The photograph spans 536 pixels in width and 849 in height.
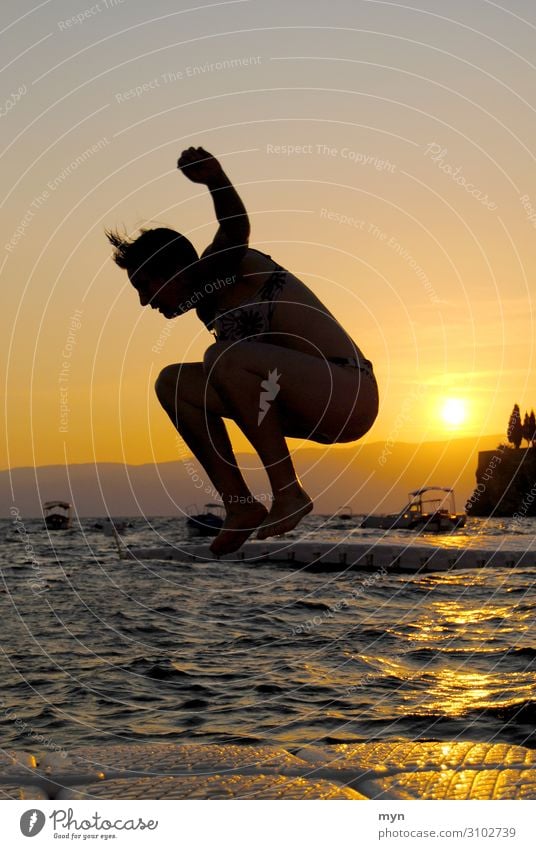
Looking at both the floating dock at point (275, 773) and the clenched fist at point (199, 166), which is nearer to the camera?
the clenched fist at point (199, 166)

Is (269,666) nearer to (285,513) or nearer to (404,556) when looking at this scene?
(285,513)

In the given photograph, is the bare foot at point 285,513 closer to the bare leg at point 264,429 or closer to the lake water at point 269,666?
the bare leg at point 264,429

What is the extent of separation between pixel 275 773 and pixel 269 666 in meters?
21.7

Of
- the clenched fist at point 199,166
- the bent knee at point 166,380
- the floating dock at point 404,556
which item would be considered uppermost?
the clenched fist at point 199,166

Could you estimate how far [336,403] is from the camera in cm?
612

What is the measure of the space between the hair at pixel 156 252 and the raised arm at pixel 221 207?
0.11 m

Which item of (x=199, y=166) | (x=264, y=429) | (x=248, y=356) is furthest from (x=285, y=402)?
(x=199, y=166)

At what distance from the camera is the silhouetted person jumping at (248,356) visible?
5.73 meters
